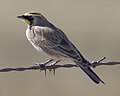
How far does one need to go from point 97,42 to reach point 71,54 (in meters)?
7.66

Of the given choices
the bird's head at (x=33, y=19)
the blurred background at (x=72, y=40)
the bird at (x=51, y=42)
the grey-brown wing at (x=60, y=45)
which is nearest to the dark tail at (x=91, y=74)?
the bird at (x=51, y=42)

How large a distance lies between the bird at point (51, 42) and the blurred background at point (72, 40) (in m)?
2.45

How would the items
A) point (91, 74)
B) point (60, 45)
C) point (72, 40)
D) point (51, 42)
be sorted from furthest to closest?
point (72, 40) < point (51, 42) < point (60, 45) < point (91, 74)

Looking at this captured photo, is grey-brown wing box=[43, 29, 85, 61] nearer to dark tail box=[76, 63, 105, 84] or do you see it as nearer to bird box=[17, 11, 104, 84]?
bird box=[17, 11, 104, 84]

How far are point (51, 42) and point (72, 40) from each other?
24.2ft

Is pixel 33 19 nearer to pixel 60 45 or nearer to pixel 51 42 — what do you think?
pixel 51 42

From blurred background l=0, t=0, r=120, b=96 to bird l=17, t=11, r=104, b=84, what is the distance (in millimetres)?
2452

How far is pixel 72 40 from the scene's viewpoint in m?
17.4

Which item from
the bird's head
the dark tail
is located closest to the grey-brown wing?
the dark tail

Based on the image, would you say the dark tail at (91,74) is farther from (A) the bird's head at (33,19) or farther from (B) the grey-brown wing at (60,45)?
(A) the bird's head at (33,19)

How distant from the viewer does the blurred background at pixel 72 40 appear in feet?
42.9

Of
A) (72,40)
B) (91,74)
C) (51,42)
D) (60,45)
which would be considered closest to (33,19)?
(51,42)

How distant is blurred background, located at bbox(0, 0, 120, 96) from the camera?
42.9 ft

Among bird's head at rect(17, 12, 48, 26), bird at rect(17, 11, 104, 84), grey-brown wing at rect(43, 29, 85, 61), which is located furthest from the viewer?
bird's head at rect(17, 12, 48, 26)
